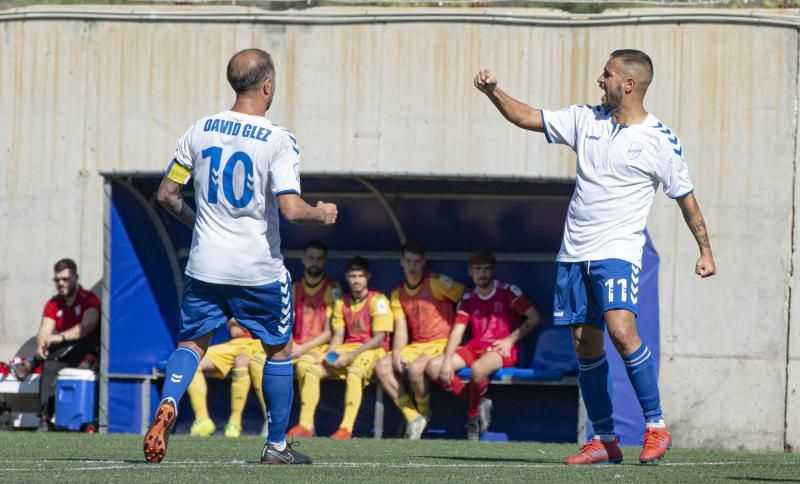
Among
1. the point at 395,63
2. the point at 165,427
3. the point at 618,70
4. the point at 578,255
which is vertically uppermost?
the point at 395,63

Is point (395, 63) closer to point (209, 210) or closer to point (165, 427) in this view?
point (209, 210)

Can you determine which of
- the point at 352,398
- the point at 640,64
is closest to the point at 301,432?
the point at 352,398

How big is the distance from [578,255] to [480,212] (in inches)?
190

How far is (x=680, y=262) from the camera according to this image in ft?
36.1

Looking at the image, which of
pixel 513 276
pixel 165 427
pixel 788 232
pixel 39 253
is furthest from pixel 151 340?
pixel 165 427

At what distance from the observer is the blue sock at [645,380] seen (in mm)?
6395

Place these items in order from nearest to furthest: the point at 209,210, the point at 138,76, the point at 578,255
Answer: the point at 209,210, the point at 578,255, the point at 138,76

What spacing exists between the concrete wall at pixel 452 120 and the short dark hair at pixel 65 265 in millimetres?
473

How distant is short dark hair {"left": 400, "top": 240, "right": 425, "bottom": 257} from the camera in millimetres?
10914

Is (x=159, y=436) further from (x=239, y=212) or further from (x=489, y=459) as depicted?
(x=489, y=459)

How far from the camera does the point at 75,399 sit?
1061 cm

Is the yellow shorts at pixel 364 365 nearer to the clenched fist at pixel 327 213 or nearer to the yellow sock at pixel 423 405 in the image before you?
the yellow sock at pixel 423 405

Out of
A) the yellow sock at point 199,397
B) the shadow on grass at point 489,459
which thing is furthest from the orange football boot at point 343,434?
the shadow on grass at point 489,459

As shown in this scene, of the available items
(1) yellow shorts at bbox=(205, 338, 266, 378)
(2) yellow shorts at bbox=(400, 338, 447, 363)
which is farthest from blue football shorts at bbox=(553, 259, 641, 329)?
(1) yellow shorts at bbox=(205, 338, 266, 378)
